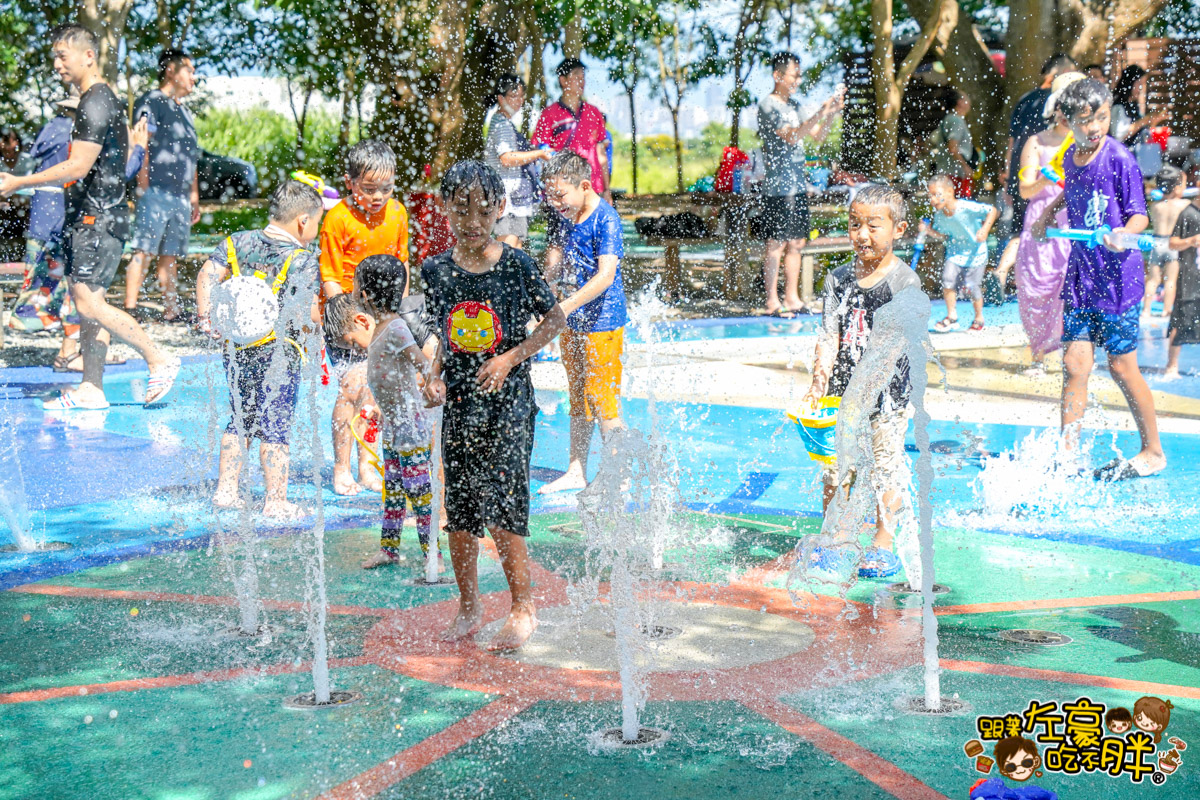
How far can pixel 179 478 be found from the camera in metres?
6.47

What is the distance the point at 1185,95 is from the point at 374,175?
2145 centimetres

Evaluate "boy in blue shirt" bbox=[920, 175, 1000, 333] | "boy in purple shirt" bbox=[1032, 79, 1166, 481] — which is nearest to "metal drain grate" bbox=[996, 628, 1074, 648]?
"boy in purple shirt" bbox=[1032, 79, 1166, 481]

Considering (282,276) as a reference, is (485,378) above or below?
below

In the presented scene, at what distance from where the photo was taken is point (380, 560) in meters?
5.05

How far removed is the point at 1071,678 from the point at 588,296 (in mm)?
2570

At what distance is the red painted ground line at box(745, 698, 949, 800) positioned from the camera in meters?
2.99

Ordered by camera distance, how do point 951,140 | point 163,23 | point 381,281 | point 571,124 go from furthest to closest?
point 163,23
point 951,140
point 571,124
point 381,281

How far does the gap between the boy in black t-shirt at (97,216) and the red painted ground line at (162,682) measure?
13.7 feet

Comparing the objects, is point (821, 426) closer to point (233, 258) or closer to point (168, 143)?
point (233, 258)

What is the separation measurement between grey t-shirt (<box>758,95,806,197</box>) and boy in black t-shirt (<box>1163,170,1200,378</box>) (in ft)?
10.2

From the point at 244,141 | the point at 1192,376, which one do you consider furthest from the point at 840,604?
the point at 244,141

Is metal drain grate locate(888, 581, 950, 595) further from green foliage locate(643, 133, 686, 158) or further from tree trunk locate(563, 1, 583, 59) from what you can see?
green foliage locate(643, 133, 686, 158)

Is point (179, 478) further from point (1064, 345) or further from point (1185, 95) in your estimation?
point (1185, 95)

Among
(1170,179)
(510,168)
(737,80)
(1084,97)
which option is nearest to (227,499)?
(510,168)
